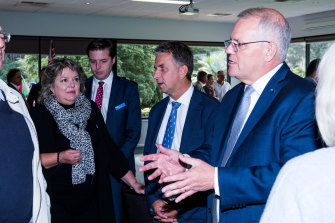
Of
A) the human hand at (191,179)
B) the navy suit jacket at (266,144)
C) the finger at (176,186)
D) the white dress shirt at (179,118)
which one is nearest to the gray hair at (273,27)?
the navy suit jacket at (266,144)

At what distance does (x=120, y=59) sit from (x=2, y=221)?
1051 cm

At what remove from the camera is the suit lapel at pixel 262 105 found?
1924 mm

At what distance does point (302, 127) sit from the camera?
1811 millimetres

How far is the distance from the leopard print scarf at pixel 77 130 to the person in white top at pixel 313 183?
79.2 inches

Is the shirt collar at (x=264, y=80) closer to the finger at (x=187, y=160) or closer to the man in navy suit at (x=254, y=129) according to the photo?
the man in navy suit at (x=254, y=129)

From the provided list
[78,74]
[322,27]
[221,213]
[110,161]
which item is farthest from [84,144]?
[322,27]

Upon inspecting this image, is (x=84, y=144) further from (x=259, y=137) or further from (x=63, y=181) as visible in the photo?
(x=259, y=137)

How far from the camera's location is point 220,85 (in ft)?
42.3

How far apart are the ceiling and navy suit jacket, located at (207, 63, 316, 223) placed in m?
8.11

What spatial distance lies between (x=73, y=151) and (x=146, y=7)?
816 centimetres

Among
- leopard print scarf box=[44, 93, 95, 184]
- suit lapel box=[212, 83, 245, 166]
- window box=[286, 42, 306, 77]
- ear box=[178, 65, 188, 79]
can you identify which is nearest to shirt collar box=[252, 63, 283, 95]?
suit lapel box=[212, 83, 245, 166]

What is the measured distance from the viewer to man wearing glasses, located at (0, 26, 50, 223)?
201cm

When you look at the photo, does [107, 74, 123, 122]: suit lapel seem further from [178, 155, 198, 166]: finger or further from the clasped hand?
[178, 155, 198, 166]: finger

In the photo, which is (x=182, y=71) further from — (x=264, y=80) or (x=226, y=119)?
(x=264, y=80)
